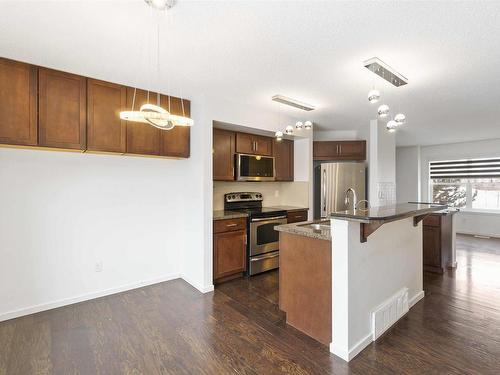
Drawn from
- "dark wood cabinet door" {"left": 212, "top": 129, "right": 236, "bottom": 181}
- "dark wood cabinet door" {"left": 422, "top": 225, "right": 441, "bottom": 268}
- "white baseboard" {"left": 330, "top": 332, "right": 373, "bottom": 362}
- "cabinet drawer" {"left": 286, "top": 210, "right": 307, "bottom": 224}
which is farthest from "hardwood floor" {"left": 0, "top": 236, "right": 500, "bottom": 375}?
"dark wood cabinet door" {"left": 212, "top": 129, "right": 236, "bottom": 181}

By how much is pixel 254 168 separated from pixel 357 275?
97.5 inches

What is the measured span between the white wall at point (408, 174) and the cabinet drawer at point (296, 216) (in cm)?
502

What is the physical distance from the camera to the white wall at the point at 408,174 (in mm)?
7633

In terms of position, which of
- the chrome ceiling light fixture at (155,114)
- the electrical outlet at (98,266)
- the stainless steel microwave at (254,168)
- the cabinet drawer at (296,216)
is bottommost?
the electrical outlet at (98,266)

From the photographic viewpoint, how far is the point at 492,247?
561 centimetres

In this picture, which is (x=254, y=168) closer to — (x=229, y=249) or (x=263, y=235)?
(x=263, y=235)

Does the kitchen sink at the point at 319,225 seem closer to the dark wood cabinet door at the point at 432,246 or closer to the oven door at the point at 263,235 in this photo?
the oven door at the point at 263,235

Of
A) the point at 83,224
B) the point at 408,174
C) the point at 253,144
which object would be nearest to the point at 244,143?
the point at 253,144

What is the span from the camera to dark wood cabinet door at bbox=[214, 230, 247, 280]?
11.4 feet

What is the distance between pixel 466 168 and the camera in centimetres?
696

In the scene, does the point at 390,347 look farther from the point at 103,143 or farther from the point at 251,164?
the point at 103,143

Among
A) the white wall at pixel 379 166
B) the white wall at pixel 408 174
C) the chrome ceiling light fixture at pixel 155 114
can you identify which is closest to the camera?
the chrome ceiling light fixture at pixel 155 114

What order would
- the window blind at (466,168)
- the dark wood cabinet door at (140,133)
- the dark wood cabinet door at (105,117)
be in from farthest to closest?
1. the window blind at (466,168)
2. the dark wood cabinet door at (140,133)
3. the dark wood cabinet door at (105,117)

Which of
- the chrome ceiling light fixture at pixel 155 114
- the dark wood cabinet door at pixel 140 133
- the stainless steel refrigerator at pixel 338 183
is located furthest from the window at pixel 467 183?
the chrome ceiling light fixture at pixel 155 114
